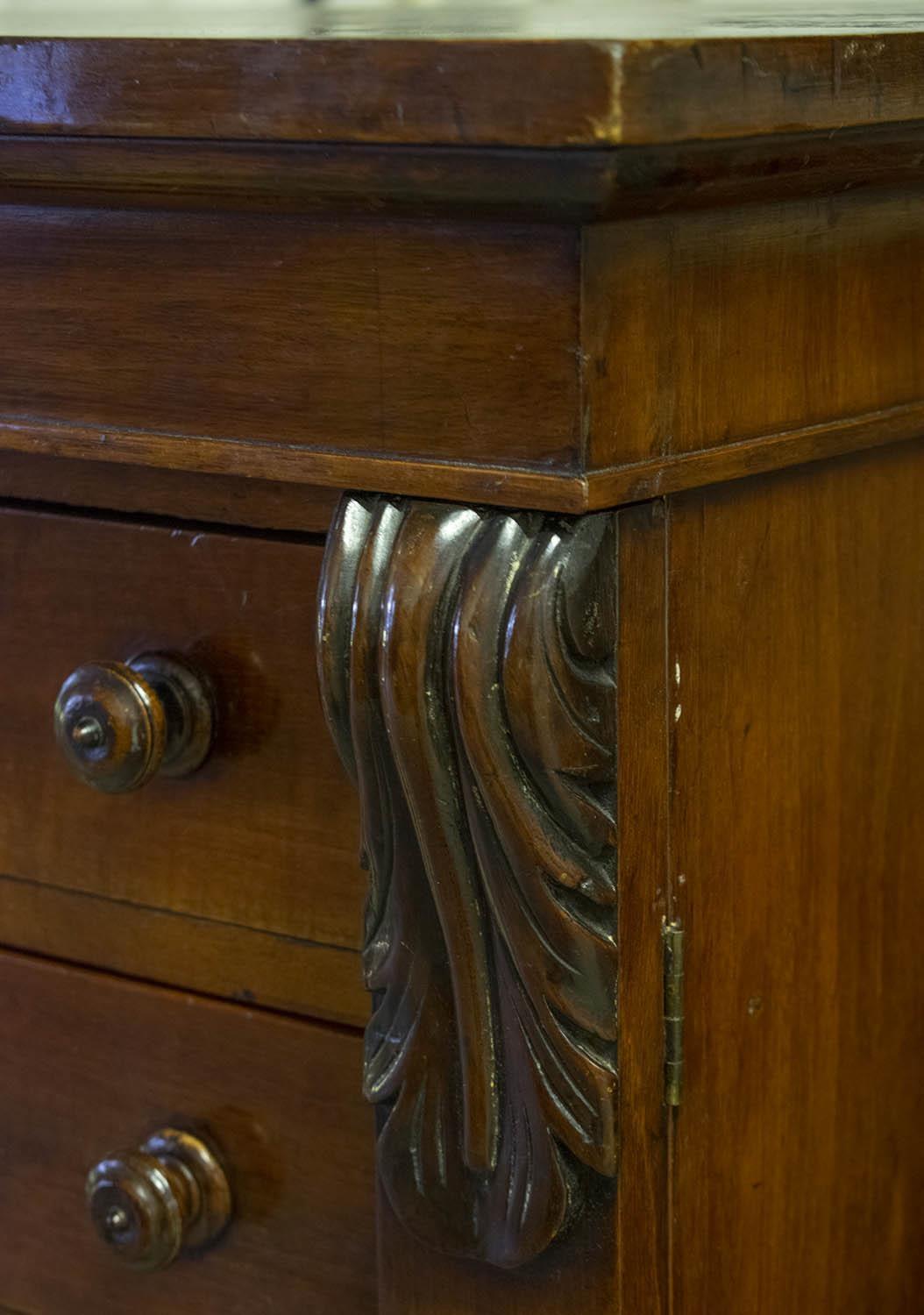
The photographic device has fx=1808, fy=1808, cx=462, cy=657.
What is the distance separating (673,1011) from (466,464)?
0.69 feet

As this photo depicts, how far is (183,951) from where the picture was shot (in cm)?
76

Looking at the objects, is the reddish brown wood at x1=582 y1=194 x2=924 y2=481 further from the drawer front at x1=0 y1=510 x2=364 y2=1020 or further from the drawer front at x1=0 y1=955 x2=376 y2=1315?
the drawer front at x1=0 y1=955 x2=376 y2=1315

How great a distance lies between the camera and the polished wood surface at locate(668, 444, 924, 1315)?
644 mm

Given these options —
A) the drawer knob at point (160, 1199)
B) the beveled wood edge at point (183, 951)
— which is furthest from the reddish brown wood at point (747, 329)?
the drawer knob at point (160, 1199)

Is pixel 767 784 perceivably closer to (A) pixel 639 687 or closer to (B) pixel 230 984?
(A) pixel 639 687

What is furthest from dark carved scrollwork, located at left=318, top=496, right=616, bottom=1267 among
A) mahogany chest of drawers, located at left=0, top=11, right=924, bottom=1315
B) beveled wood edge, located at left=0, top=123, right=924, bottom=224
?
beveled wood edge, located at left=0, top=123, right=924, bottom=224

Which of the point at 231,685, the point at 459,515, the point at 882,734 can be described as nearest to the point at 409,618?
the point at 459,515

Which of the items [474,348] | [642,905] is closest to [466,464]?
Answer: [474,348]

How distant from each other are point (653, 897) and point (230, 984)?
0.69 ft

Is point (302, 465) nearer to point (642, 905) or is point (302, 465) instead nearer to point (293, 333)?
point (293, 333)

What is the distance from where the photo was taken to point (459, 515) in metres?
0.58

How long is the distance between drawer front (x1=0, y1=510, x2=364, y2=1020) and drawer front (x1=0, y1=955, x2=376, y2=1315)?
0.07ft

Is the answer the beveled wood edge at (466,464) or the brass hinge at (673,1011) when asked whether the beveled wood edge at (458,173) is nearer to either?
the beveled wood edge at (466,464)

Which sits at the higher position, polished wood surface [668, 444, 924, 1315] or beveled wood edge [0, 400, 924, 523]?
beveled wood edge [0, 400, 924, 523]
